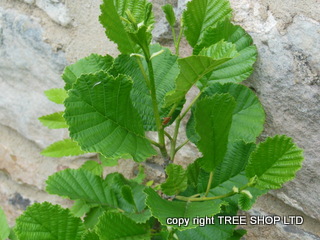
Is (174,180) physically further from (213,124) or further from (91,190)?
(91,190)

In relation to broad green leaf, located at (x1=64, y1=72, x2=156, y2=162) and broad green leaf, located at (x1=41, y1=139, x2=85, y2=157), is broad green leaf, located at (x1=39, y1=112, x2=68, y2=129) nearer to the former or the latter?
broad green leaf, located at (x1=41, y1=139, x2=85, y2=157)

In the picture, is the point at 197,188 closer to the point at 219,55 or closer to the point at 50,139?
the point at 219,55

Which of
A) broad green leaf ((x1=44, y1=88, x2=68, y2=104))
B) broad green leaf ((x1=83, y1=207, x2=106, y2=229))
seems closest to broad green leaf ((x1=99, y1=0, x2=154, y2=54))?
broad green leaf ((x1=44, y1=88, x2=68, y2=104))

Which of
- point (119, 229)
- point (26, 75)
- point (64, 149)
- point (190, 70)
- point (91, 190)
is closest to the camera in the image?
point (190, 70)

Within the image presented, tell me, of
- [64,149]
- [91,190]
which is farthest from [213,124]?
[64,149]

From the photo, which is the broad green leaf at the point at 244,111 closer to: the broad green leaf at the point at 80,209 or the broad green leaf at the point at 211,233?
the broad green leaf at the point at 211,233

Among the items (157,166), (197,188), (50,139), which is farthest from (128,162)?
(197,188)

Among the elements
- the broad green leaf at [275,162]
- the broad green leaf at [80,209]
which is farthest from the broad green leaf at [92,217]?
the broad green leaf at [275,162]
